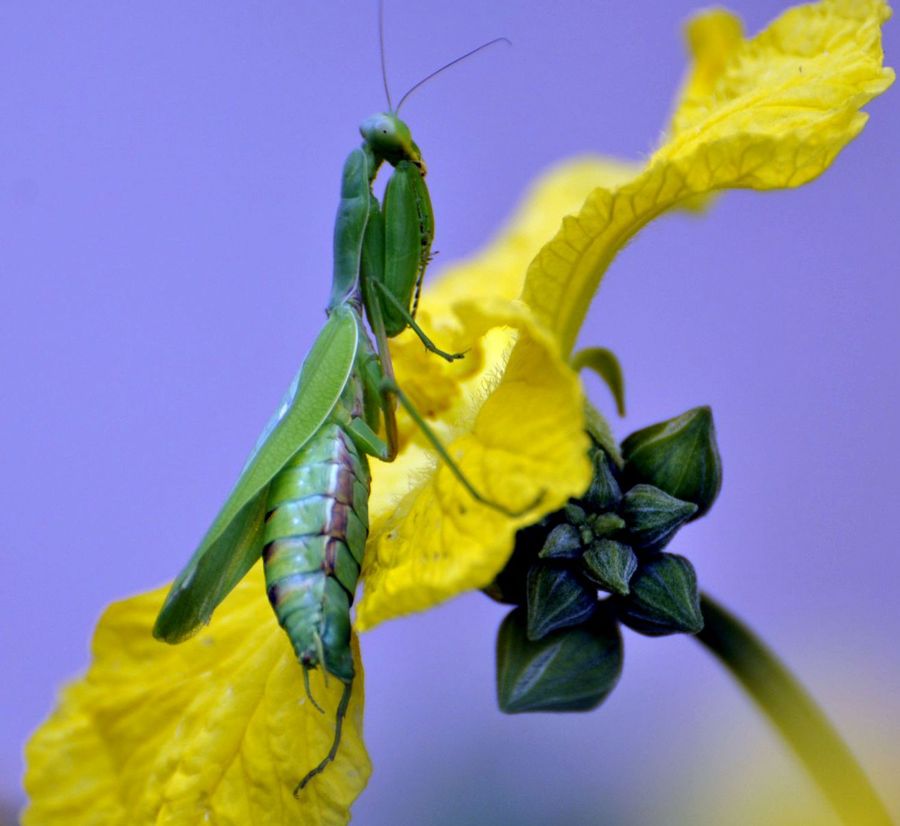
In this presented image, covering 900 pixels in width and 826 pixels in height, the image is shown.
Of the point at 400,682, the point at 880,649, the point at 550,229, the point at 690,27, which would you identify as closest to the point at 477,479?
the point at 690,27

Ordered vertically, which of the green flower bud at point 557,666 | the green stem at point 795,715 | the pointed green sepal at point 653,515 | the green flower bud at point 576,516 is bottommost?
the green stem at point 795,715

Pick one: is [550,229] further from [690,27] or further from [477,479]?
[477,479]

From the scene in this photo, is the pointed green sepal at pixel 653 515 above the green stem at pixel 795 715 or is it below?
above

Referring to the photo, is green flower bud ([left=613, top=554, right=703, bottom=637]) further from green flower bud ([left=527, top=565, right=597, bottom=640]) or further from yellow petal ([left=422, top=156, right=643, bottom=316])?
yellow petal ([left=422, top=156, right=643, bottom=316])

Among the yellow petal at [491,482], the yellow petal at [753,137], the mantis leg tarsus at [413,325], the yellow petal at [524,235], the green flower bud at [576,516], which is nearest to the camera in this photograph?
the yellow petal at [491,482]

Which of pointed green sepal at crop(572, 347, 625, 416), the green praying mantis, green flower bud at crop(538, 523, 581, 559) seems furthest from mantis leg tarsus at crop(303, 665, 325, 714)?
pointed green sepal at crop(572, 347, 625, 416)

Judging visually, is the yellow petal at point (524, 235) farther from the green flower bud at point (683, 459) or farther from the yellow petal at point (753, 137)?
the green flower bud at point (683, 459)

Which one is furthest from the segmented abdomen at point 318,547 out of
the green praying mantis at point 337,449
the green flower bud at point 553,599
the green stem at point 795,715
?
the green stem at point 795,715
